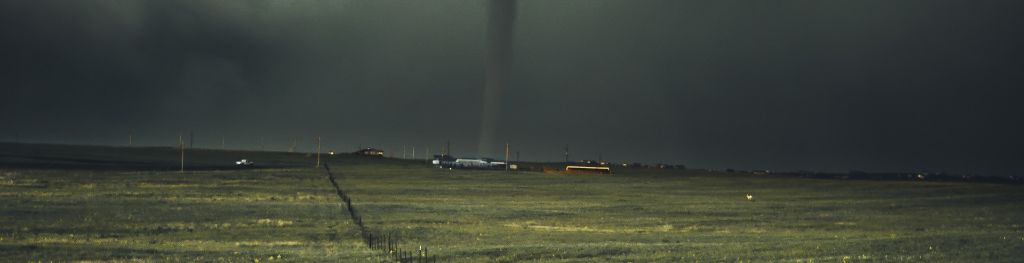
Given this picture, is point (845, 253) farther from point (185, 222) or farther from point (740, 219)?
point (185, 222)

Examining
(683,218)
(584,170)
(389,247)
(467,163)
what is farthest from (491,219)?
(467,163)

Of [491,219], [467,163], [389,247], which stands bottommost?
[389,247]

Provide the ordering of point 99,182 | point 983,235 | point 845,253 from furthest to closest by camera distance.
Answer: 1. point 99,182
2. point 983,235
3. point 845,253

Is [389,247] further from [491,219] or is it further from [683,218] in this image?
[683,218]

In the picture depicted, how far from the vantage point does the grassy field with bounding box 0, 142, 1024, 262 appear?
3525 centimetres

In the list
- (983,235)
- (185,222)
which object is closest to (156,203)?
(185,222)

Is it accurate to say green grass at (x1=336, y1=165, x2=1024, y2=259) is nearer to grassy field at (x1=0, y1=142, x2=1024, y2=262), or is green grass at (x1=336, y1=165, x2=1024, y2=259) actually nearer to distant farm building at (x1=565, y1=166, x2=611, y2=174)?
grassy field at (x1=0, y1=142, x2=1024, y2=262)

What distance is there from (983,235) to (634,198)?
3816 centimetres

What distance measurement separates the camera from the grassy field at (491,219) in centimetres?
3525

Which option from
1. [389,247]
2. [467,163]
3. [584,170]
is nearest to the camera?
[389,247]

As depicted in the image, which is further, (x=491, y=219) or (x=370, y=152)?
(x=370, y=152)

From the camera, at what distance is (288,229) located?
4709cm

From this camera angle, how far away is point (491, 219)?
182 ft

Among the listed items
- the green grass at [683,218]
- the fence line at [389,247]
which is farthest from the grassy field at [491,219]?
the fence line at [389,247]
